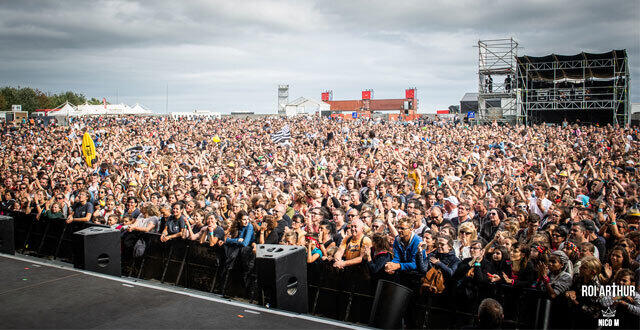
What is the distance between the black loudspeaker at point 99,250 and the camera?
6.96 metres

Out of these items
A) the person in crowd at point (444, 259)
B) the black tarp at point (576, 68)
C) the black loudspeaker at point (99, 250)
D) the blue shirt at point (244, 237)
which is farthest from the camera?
the black tarp at point (576, 68)

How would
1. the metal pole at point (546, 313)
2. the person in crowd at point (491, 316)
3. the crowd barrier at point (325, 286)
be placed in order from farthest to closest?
the crowd barrier at point (325, 286) < the metal pole at point (546, 313) < the person in crowd at point (491, 316)

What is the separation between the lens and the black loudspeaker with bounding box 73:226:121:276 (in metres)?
6.96

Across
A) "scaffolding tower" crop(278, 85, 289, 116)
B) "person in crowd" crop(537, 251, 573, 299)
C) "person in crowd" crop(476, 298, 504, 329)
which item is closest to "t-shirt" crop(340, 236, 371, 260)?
"person in crowd" crop(537, 251, 573, 299)

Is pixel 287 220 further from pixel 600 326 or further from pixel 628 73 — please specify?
pixel 628 73

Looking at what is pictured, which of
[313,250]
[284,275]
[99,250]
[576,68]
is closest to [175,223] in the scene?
[99,250]

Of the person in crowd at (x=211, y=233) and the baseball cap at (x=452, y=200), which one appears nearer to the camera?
the person in crowd at (x=211, y=233)

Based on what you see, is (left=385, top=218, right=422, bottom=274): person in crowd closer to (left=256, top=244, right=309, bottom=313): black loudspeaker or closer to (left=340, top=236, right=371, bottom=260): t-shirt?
(left=340, top=236, right=371, bottom=260): t-shirt

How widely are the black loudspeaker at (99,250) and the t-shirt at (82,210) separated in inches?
83.1

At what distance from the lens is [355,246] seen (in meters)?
5.53

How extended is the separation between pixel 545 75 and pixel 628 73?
4.94 meters

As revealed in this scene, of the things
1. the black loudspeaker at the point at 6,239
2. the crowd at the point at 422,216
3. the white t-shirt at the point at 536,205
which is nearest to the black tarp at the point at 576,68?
the crowd at the point at 422,216

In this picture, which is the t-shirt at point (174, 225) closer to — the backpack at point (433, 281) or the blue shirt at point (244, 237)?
the blue shirt at point (244, 237)

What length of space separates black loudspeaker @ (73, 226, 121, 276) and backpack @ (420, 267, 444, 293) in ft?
16.5
